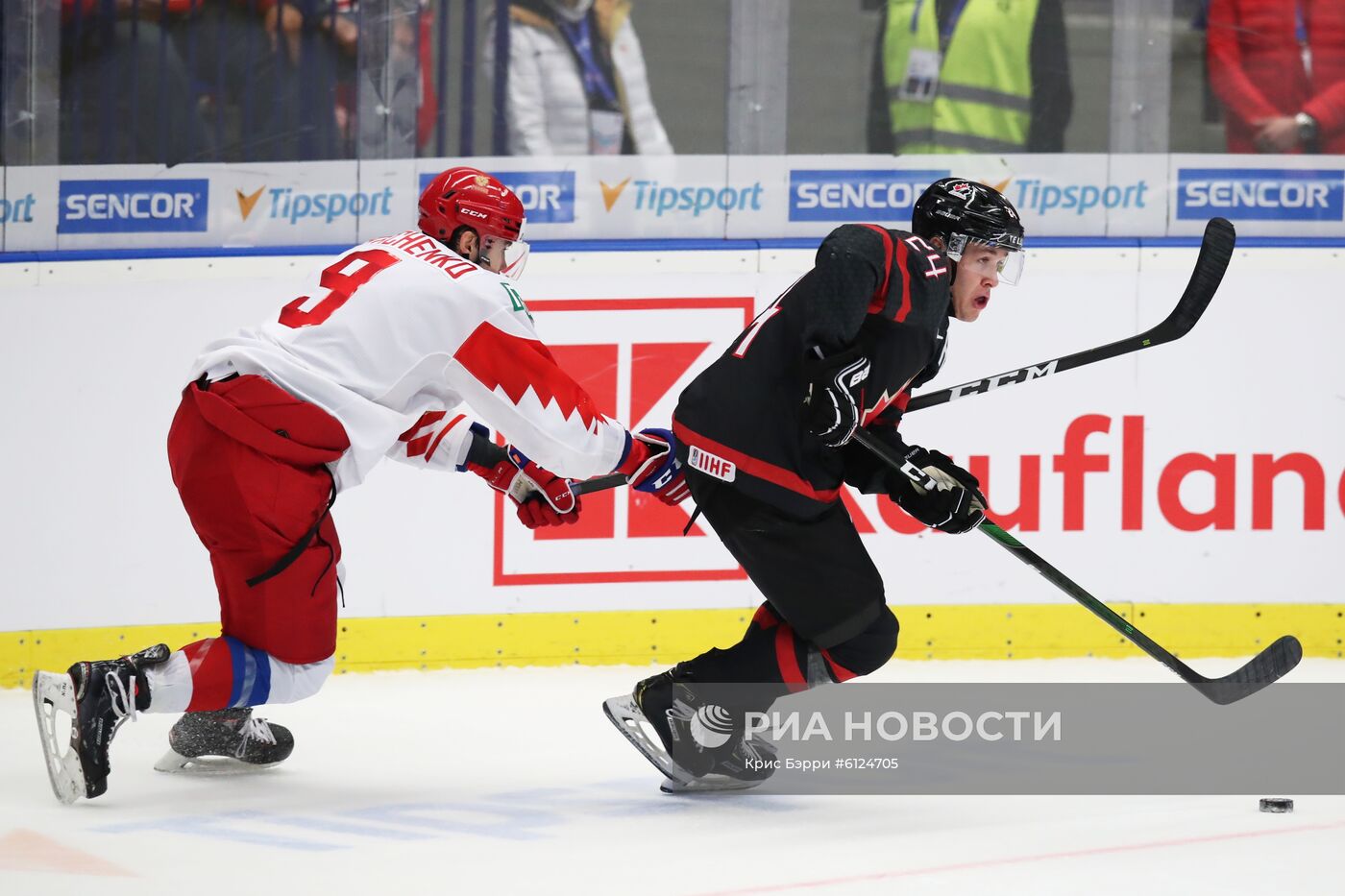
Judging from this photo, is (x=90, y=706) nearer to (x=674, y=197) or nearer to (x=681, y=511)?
(x=681, y=511)

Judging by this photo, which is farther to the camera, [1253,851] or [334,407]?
[334,407]

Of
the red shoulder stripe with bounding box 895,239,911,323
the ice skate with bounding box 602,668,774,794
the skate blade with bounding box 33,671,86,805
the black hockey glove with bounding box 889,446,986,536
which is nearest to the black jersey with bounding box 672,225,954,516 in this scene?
the red shoulder stripe with bounding box 895,239,911,323

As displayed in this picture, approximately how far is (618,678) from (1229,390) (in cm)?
183

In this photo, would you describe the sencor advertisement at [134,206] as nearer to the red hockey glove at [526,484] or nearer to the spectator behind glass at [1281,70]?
the red hockey glove at [526,484]

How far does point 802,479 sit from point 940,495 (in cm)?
25

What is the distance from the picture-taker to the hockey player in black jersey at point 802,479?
3055mm

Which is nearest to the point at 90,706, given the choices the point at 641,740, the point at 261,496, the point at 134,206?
the point at 261,496

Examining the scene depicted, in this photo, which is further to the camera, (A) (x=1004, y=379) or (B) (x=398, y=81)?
(B) (x=398, y=81)

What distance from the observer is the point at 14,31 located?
14.9 ft

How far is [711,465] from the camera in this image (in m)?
3.13

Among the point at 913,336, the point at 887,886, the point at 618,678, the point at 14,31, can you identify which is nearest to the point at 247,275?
the point at 14,31

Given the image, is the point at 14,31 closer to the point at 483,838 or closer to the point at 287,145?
the point at 287,145

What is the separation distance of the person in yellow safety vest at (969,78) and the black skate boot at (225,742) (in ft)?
7.93

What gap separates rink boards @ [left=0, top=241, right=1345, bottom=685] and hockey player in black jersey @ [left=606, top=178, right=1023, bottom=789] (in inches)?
52.2
